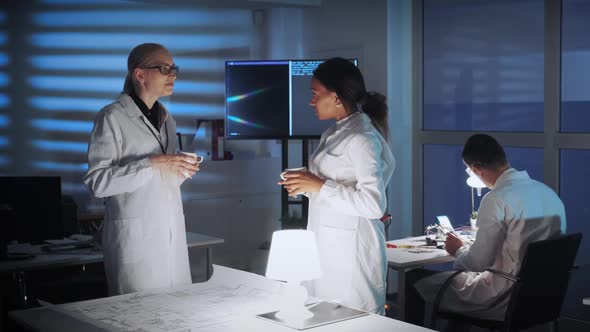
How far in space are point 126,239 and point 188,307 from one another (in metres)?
0.55

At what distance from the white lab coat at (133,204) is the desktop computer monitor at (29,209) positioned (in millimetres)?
1193

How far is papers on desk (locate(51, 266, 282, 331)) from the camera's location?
2234 mm

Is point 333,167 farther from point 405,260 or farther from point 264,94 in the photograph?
point 264,94

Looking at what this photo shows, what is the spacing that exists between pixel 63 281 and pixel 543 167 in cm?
322

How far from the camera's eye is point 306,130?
17.7 ft

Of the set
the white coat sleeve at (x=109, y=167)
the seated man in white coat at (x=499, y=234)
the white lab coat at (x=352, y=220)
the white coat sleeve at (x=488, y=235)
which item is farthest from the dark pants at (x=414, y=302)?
the white coat sleeve at (x=109, y=167)

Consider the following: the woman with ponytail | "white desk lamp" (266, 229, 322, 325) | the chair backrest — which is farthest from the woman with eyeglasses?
the chair backrest

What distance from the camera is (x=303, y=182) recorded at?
2697 millimetres

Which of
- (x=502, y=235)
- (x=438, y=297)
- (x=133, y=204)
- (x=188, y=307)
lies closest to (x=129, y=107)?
(x=133, y=204)

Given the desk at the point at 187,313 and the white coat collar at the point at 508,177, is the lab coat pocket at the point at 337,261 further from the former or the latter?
the white coat collar at the point at 508,177

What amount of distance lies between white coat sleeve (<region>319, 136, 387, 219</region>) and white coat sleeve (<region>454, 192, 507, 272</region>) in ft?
3.03

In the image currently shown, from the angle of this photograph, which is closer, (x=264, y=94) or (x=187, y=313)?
(x=187, y=313)

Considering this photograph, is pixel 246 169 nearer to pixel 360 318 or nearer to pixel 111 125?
pixel 111 125

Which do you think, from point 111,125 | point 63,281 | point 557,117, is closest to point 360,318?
point 111,125
